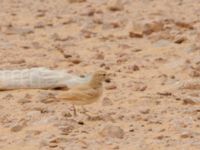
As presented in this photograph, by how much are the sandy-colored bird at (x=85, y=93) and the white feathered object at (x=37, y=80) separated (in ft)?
2.68

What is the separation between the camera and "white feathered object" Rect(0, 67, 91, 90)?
993 centimetres

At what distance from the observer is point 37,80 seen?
392 inches

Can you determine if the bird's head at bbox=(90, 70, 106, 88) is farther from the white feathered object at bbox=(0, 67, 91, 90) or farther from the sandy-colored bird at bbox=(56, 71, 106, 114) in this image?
the white feathered object at bbox=(0, 67, 91, 90)

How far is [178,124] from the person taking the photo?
8.47 metres

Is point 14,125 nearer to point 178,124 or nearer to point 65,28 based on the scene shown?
point 178,124

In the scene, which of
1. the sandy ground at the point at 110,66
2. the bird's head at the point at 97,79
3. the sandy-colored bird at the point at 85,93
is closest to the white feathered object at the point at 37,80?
the sandy ground at the point at 110,66

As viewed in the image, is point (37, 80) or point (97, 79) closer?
point (97, 79)

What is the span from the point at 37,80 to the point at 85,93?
128cm

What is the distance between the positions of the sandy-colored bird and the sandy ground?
0.51 ft

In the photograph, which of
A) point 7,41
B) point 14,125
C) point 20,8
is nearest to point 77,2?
point 20,8

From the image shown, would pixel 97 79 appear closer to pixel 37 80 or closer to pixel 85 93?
pixel 85 93

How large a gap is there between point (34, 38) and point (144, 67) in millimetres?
2405

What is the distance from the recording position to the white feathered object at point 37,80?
9.93 meters

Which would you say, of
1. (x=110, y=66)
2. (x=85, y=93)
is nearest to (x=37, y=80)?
(x=85, y=93)
